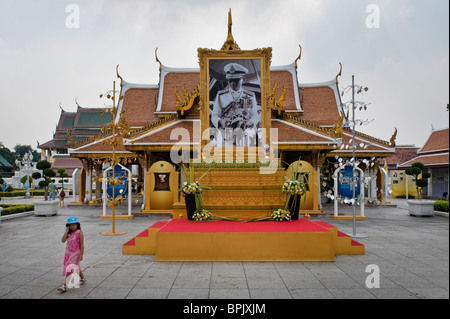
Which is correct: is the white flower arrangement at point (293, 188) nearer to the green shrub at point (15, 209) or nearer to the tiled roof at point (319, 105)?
the green shrub at point (15, 209)

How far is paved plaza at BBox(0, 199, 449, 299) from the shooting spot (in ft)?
15.8

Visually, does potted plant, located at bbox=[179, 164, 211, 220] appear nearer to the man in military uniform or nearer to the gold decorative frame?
the gold decorative frame

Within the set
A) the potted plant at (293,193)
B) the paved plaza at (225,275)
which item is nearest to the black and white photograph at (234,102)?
the potted plant at (293,193)

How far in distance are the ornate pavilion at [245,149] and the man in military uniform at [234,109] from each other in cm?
20

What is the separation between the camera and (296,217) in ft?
27.8

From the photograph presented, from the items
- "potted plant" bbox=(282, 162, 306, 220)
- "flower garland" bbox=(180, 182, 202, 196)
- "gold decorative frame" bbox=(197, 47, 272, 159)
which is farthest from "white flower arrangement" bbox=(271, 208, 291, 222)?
"gold decorative frame" bbox=(197, 47, 272, 159)

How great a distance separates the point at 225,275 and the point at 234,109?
8111mm

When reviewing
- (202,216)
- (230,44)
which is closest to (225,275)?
(202,216)

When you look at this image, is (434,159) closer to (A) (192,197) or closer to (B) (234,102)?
(B) (234,102)

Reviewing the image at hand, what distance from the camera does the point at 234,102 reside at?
12711 mm

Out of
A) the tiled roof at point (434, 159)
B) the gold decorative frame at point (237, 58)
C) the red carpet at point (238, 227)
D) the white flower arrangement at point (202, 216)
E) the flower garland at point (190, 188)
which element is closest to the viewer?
the red carpet at point (238, 227)

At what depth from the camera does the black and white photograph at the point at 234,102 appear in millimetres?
12641
